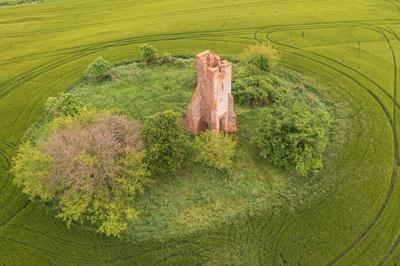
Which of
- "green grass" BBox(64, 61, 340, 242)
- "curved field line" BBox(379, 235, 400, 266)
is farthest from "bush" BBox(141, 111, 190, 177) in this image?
"curved field line" BBox(379, 235, 400, 266)

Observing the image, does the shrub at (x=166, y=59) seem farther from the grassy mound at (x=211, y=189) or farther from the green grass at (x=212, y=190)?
the green grass at (x=212, y=190)

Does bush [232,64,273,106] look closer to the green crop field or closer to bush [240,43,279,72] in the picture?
bush [240,43,279,72]

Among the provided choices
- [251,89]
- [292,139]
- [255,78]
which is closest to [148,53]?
[255,78]

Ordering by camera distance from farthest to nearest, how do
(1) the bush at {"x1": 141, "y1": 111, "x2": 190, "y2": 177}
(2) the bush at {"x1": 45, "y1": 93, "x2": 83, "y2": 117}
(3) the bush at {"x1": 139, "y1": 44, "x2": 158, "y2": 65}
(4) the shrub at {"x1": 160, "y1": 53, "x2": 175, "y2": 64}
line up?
(4) the shrub at {"x1": 160, "y1": 53, "x2": 175, "y2": 64} → (3) the bush at {"x1": 139, "y1": 44, "x2": 158, "y2": 65} → (2) the bush at {"x1": 45, "y1": 93, "x2": 83, "y2": 117} → (1) the bush at {"x1": 141, "y1": 111, "x2": 190, "y2": 177}

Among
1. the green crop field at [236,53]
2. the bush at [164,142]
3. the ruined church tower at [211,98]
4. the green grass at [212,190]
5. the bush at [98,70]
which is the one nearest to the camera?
the green crop field at [236,53]

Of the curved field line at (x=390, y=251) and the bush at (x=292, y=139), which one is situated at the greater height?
the bush at (x=292, y=139)

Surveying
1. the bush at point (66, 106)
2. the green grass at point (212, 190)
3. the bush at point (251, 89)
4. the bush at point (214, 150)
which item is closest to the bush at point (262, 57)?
the bush at point (251, 89)
